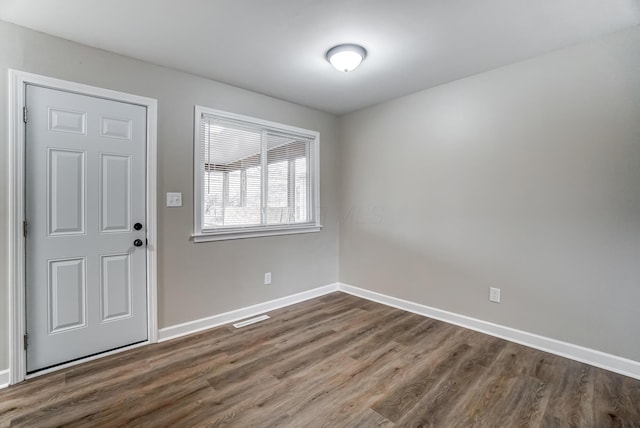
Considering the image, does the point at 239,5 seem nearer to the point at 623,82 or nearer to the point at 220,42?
the point at 220,42

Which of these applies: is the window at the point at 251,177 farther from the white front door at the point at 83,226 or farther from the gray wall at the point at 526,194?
the gray wall at the point at 526,194

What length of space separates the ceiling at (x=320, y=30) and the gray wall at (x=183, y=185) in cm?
12

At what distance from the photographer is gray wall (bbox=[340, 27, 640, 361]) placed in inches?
84.7

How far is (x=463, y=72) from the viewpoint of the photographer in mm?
2771

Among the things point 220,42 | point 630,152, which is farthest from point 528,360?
point 220,42

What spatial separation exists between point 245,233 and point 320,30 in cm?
205

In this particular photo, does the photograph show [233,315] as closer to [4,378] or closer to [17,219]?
[4,378]

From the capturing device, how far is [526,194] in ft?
8.37

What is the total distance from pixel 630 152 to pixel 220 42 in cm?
310

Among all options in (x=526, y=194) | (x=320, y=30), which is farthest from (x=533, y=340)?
(x=320, y=30)

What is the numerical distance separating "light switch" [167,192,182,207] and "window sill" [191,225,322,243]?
0.33m

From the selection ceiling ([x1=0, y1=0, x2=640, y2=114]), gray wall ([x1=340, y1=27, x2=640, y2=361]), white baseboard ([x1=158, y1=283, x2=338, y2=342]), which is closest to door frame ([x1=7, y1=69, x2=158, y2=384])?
ceiling ([x1=0, y1=0, x2=640, y2=114])

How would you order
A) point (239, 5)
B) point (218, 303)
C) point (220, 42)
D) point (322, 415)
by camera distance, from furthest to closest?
point (218, 303)
point (220, 42)
point (239, 5)
point (322, 415)

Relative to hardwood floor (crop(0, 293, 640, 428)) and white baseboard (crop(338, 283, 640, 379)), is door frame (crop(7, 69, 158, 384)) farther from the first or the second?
white baseboard (crop(338, 283, 640, 379))
